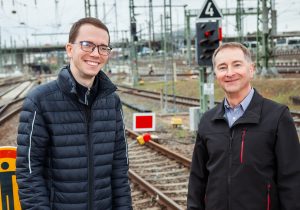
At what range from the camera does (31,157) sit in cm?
308

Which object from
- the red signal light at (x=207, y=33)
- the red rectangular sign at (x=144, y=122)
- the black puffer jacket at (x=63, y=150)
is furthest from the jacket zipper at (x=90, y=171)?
the red rectangular sign at (x=144, y=122)

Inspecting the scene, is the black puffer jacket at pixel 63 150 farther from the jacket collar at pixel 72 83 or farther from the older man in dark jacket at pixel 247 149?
the older man in dark jacket at pixel 247 149

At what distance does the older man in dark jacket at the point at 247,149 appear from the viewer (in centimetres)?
297

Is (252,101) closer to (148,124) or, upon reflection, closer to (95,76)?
(95,76)

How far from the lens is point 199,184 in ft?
10.9

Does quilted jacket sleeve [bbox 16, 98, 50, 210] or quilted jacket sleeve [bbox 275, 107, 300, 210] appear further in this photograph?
quilted jacket sleeve [bbox 16, 98, 50, 210]

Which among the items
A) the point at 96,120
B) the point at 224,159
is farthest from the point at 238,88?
the point at 96,120

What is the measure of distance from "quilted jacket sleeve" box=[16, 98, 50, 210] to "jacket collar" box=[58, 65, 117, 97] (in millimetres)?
228

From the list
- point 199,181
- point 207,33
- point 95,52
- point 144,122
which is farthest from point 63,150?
point 144,122

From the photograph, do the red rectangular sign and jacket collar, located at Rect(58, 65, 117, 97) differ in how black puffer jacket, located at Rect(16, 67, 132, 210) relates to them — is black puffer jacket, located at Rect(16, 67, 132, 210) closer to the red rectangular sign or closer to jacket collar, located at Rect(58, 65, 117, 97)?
jacket collar, located at Rect(58, 65, 117, 97)

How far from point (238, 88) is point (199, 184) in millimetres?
688

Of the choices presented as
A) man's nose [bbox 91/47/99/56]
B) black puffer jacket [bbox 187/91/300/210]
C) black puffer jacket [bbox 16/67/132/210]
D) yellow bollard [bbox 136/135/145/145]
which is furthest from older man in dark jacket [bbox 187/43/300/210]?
yellow bollard [bbox 136/135/145/145]

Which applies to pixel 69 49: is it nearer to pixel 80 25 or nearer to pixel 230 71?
pixel 80 25

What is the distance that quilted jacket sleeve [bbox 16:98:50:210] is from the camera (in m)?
3.07
